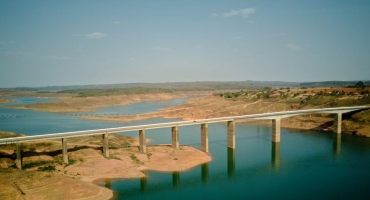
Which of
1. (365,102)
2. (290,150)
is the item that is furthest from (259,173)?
(365,102)

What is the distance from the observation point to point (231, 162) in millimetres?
50969

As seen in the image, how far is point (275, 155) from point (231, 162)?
994cm

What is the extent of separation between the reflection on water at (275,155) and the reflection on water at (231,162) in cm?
673

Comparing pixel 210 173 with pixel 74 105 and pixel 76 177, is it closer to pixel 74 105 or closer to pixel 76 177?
pixel 76 177

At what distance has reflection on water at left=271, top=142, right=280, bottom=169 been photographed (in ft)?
163

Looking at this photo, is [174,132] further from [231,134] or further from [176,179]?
[176,179]

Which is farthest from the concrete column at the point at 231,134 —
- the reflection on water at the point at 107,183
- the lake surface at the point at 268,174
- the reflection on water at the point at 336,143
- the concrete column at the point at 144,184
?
the reflection on water at the point at 107,183

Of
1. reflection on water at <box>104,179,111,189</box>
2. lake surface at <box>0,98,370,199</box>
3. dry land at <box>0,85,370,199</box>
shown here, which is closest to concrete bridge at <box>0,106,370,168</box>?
dry land at <box>0,85,370,199</box>

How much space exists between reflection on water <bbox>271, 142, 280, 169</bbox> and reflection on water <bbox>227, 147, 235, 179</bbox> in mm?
A: 6734

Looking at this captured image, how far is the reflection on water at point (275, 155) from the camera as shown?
49812 mm

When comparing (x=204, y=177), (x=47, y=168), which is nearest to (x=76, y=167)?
(x=47, y=168)

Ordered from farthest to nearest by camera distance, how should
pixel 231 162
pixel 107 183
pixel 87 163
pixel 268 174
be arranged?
pixel 231 162
pixel 87 163
pixel 268 174
pixel 107 183

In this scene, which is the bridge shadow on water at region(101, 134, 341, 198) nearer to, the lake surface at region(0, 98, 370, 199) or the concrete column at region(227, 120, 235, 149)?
the lake surface at region(0, 98, 370, 199)

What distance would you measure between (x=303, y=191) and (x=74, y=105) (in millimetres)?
137064
